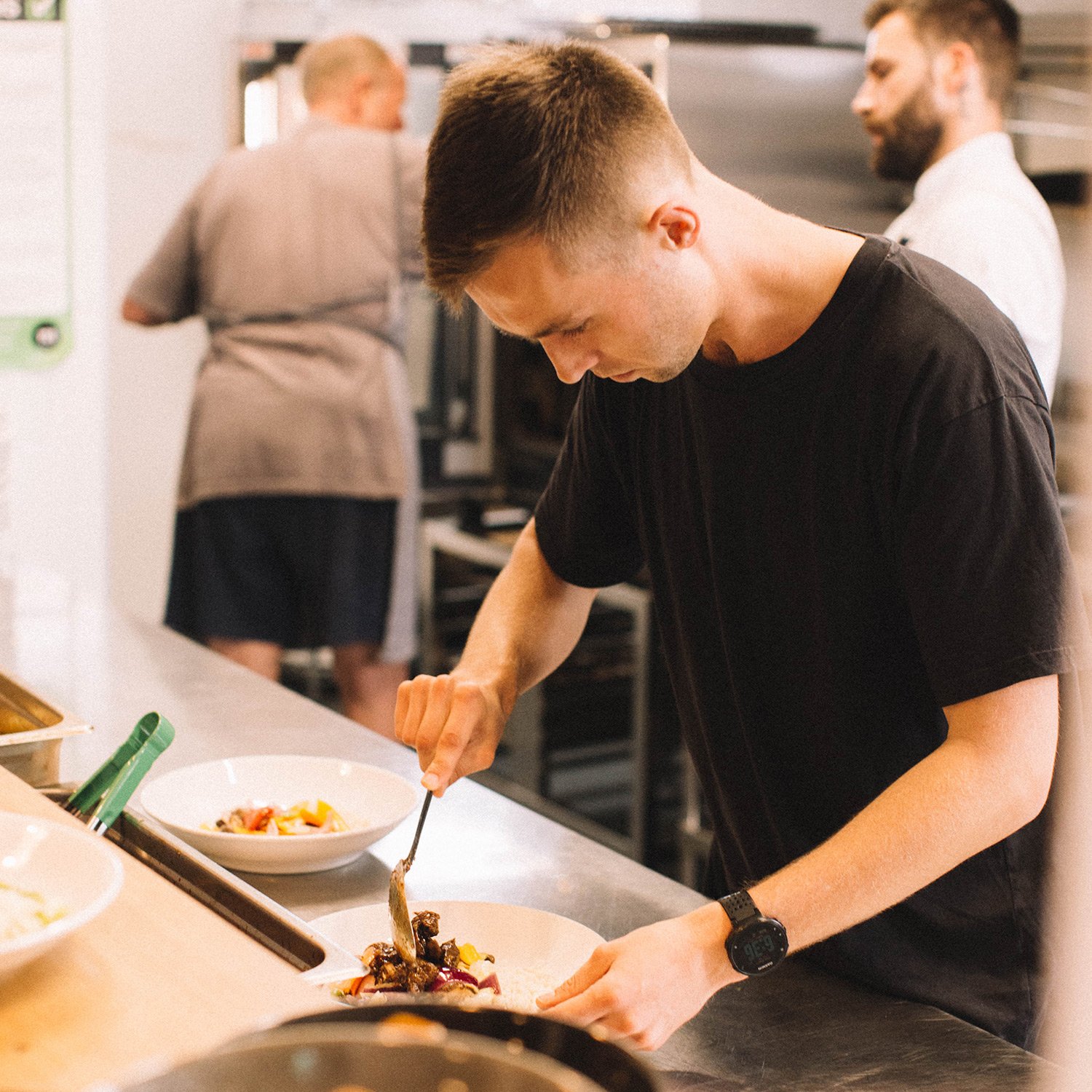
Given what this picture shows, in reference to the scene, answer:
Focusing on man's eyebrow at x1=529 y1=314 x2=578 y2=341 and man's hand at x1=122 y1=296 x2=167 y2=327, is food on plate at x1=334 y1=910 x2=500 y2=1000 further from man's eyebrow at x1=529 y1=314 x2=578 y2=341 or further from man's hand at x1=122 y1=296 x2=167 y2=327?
man's hand at x1=122 y1=296 x2=167 y2=327

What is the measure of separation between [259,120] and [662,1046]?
155 inches

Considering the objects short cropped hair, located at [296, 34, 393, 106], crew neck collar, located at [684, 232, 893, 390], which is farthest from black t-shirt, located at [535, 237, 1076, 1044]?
short cropped hair, located at [296, 34, 393, 106]

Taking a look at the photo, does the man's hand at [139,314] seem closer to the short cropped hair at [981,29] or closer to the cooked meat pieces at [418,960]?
the short cropped hair at [981,29]

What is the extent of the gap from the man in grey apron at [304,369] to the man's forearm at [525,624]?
175cm

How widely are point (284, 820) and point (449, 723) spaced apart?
0.70 feet

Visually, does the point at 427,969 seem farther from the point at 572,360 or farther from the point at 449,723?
the point at 572,360

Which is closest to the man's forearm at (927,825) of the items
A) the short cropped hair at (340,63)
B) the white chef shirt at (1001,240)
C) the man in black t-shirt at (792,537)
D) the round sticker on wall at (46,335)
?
the man in black t-shirt at (792,537)

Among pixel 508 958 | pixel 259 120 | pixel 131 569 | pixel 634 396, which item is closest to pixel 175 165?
pixel 259 120

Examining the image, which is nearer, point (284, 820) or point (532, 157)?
point (532, 157)

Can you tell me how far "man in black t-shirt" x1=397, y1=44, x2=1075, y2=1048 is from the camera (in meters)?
1.09

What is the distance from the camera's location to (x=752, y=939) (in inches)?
41.3

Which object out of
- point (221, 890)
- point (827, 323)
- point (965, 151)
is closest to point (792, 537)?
point (827, 323)

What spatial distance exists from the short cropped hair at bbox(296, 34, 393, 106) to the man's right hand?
7.30ft

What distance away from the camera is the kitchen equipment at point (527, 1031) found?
643mm
